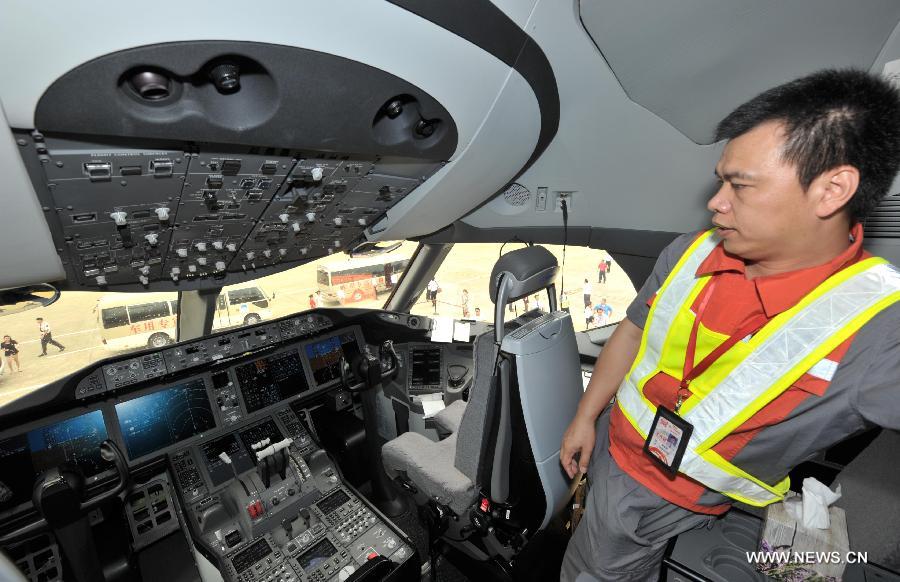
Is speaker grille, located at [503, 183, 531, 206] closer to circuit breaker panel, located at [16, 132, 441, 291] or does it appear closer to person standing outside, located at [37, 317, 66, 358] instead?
circuit breaker panel, located at [16, 132, 441, 291]

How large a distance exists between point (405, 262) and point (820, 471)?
339 cm

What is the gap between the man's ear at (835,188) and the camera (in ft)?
2.44

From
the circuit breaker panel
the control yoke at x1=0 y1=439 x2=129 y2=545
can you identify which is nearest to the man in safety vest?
the circuit breaker panel

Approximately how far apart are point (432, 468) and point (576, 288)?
175cm

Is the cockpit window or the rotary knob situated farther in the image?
the cockpit window

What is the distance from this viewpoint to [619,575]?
1201mm

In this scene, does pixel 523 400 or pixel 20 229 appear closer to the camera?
pixel 20 229

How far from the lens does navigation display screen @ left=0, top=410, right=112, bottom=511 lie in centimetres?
190

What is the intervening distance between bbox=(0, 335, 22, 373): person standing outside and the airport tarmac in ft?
0.07

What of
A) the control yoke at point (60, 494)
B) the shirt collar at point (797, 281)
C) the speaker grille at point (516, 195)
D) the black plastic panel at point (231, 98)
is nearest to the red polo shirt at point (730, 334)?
the shirt collar at point (797, 281)

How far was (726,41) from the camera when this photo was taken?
1.22m

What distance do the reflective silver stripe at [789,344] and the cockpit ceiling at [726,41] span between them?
82 cm

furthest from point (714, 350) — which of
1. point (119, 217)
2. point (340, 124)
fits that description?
point (119, 217)

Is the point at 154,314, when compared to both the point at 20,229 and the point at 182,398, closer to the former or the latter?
the point at 182,398
